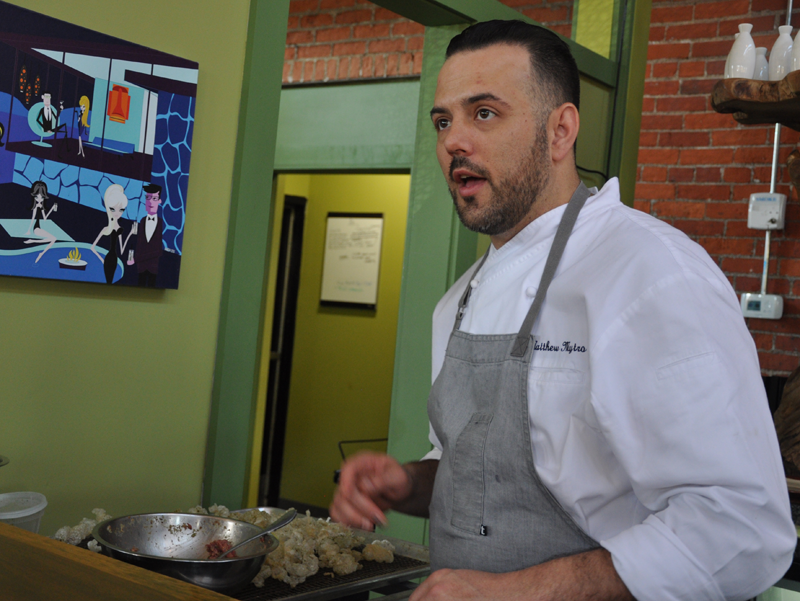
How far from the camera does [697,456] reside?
1033 mm

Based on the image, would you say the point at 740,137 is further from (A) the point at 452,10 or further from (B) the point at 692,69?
(A) the point at 452,10

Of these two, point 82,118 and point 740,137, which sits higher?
point 740,137

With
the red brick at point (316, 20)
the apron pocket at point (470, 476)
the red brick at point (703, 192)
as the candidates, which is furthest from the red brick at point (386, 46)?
the apron pocket at point (470, 476)

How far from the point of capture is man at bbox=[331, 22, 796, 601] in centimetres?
104

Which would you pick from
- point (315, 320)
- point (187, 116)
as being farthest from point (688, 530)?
point (315, 320)

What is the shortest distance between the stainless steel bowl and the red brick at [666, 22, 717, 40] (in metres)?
3.50

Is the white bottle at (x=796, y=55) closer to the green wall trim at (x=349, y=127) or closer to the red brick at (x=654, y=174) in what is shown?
the red brick at (x=654, y=174)

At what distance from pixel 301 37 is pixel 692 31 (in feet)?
6.94

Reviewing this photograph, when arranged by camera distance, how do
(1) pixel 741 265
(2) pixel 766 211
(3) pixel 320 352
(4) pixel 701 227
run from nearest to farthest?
(2) pixel 766 211 → (1) pixel 741 265 → (4) pixel 701 227 → (3) pixel 320 352

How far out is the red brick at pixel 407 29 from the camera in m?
4.29

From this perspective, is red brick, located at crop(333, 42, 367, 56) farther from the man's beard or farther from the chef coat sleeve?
the chef coat sleeve

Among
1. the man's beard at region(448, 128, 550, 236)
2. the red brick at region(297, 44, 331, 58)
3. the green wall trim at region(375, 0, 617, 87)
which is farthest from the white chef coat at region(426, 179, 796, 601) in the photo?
the red brick at region(297, 44, 331, 58)

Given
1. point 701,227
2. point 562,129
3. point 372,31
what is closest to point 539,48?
point 562,129

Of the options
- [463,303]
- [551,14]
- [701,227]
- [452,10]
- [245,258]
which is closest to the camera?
[463,303]
